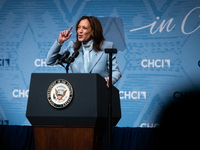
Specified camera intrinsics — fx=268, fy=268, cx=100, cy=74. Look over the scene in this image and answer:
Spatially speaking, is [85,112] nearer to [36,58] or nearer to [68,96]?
[68,96]

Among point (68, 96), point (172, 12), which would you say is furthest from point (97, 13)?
point (68, 96)

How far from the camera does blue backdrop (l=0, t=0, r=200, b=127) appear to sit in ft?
10.1

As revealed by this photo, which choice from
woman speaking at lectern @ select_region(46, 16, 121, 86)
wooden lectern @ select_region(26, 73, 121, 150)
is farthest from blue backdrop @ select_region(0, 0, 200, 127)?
wooden lectern @ select_region(26, 73, 121, 150)

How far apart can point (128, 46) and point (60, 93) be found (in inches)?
75.3

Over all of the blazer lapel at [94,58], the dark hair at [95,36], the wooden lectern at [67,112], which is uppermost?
the dark hair at [95,36]

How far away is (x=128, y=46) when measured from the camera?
315cm

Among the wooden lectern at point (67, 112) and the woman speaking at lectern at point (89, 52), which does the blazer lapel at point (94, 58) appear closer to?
the woman speaking at lectern at point (89, 52)

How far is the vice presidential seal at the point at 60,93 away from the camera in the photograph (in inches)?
53.1

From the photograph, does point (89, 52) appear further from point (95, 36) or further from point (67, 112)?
point (67, 112)

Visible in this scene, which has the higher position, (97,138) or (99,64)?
(99,64)

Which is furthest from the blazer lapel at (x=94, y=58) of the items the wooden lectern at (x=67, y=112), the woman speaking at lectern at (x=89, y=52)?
the wooden lectern at (x=67, y=112)

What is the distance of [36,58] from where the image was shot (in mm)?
3209

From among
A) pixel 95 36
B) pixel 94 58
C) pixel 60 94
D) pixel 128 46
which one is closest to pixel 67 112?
pixel 60 94

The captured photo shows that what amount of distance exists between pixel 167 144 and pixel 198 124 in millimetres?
394
